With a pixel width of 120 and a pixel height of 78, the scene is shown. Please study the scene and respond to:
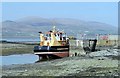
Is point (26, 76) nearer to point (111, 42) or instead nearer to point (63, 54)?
point (63, 54)

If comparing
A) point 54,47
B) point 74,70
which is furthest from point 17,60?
point 74,70

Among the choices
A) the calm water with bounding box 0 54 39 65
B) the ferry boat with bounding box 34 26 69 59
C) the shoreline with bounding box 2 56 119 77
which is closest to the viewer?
the shoreline with bounding box 2 56 119 77

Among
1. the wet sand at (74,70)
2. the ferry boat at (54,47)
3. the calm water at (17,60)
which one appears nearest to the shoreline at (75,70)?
the wet sand at (74,70)

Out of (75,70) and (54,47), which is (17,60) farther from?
(75,70)

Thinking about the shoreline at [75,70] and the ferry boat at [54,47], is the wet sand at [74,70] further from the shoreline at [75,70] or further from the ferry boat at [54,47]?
the ferry boat at [54,47]

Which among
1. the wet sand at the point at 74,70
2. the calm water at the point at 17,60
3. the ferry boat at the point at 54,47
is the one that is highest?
the ferry boat at the point at 54,47

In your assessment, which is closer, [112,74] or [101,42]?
[112,74]

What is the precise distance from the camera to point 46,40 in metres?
55.5

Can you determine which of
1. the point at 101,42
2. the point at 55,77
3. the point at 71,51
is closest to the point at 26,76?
the point at 55,77

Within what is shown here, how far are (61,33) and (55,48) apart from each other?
293 cm

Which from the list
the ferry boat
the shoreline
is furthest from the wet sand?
the ferry boat

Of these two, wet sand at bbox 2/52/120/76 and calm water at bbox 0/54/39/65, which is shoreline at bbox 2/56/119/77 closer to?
wet sand at bbox 2/52/120/76

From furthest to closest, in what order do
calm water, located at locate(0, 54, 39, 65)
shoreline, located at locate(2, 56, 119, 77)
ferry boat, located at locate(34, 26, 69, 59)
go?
ferry boat, located at locate(34, 26, 69, 59) → calm water, located at locate(0, 54, 39, 65) → shoreline, located at locate(2, 56, 119, 77)

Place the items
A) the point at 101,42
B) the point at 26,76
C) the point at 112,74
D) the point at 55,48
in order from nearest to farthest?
1. the point at 112,74
2. the point at 26,76
3. the point at 55,48
4. the point at 101,42
